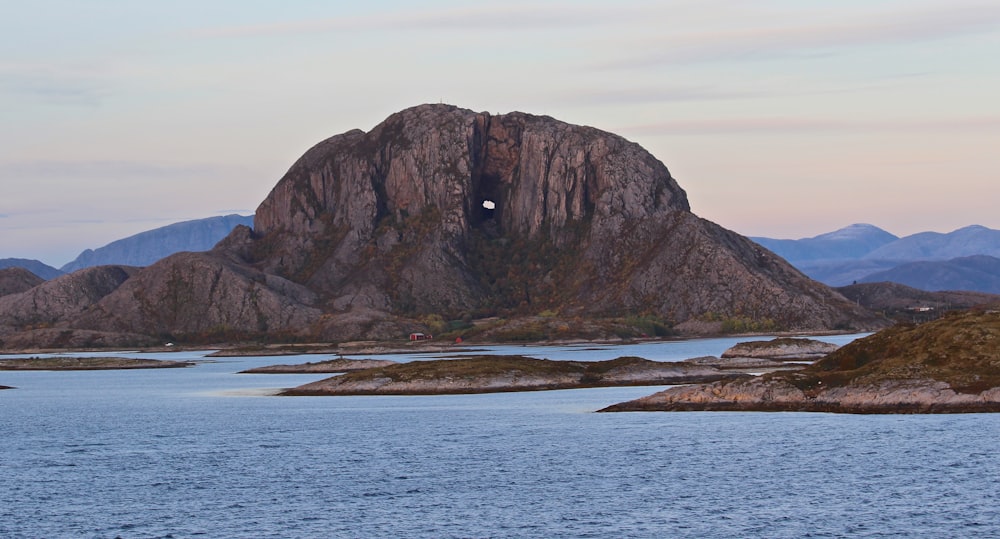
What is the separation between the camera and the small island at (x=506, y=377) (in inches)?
6432

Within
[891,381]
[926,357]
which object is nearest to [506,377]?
[891,381]

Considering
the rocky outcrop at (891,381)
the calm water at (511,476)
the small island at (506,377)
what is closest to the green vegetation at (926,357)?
the rocky outcrop at (891,381)

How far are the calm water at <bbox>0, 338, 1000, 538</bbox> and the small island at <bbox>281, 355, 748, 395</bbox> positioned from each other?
74.8ft

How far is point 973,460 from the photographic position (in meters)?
88.6

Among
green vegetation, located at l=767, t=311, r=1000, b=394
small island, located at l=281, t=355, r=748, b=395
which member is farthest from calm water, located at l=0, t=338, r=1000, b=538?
small island, located at l=281, t=355, r=748, b=395

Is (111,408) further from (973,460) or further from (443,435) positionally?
(973,460)

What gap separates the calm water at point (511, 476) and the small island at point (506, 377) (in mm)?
22809

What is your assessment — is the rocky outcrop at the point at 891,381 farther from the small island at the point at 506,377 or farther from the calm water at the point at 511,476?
the small island at the point at 506,377

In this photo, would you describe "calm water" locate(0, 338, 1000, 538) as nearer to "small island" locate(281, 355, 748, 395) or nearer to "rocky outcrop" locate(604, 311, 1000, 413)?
"rocky outcrop" locate(604, 311, 1000, 413)

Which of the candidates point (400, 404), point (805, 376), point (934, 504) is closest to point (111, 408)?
point (400, 404)

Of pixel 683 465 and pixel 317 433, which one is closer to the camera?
pixel 683 465

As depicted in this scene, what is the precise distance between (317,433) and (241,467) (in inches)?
930

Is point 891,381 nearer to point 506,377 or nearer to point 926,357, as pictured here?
point 926,357

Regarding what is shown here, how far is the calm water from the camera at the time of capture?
72.8 metres
